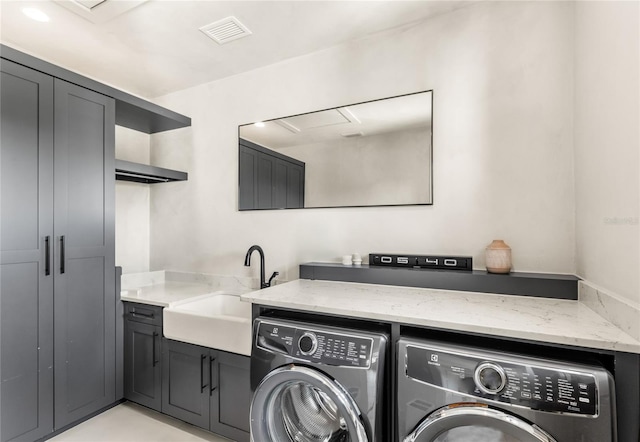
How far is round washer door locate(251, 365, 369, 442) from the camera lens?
136 centimetres

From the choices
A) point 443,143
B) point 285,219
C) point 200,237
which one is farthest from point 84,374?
point 443,143

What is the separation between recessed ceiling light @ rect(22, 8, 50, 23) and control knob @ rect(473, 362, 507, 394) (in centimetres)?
293

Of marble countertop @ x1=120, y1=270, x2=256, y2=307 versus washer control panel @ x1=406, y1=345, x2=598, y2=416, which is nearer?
washer control panel @ x1=406, y1=345, x2=598, y2=416

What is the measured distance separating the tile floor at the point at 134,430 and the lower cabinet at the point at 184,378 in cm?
10

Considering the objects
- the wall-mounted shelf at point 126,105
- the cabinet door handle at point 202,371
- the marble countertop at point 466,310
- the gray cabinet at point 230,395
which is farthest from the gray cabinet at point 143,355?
the wall-mounted shelf at point 126,105

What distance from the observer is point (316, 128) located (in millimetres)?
2277

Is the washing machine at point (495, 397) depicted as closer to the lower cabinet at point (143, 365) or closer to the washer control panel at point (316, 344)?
the washer control panel at point (316, 344)

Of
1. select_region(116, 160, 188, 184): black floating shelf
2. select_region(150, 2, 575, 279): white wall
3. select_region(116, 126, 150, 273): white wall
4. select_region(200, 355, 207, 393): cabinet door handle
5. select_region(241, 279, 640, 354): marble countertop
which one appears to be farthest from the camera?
select_region(116, 126, 150, 273): white wall

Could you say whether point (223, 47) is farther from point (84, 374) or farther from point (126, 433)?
point (126, 433)

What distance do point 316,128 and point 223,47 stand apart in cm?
88

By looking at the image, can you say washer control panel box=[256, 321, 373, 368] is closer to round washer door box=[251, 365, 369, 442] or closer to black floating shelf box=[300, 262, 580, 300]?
round washer door box=[251, 365, 369, 442]

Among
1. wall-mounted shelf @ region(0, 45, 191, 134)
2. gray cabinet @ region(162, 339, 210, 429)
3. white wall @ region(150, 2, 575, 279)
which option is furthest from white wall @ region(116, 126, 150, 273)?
gray cabinet @ region(162, 339, 210, 429)

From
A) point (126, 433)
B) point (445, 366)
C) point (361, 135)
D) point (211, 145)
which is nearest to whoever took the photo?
point (445, 366)

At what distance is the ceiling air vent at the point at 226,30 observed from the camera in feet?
6.48
